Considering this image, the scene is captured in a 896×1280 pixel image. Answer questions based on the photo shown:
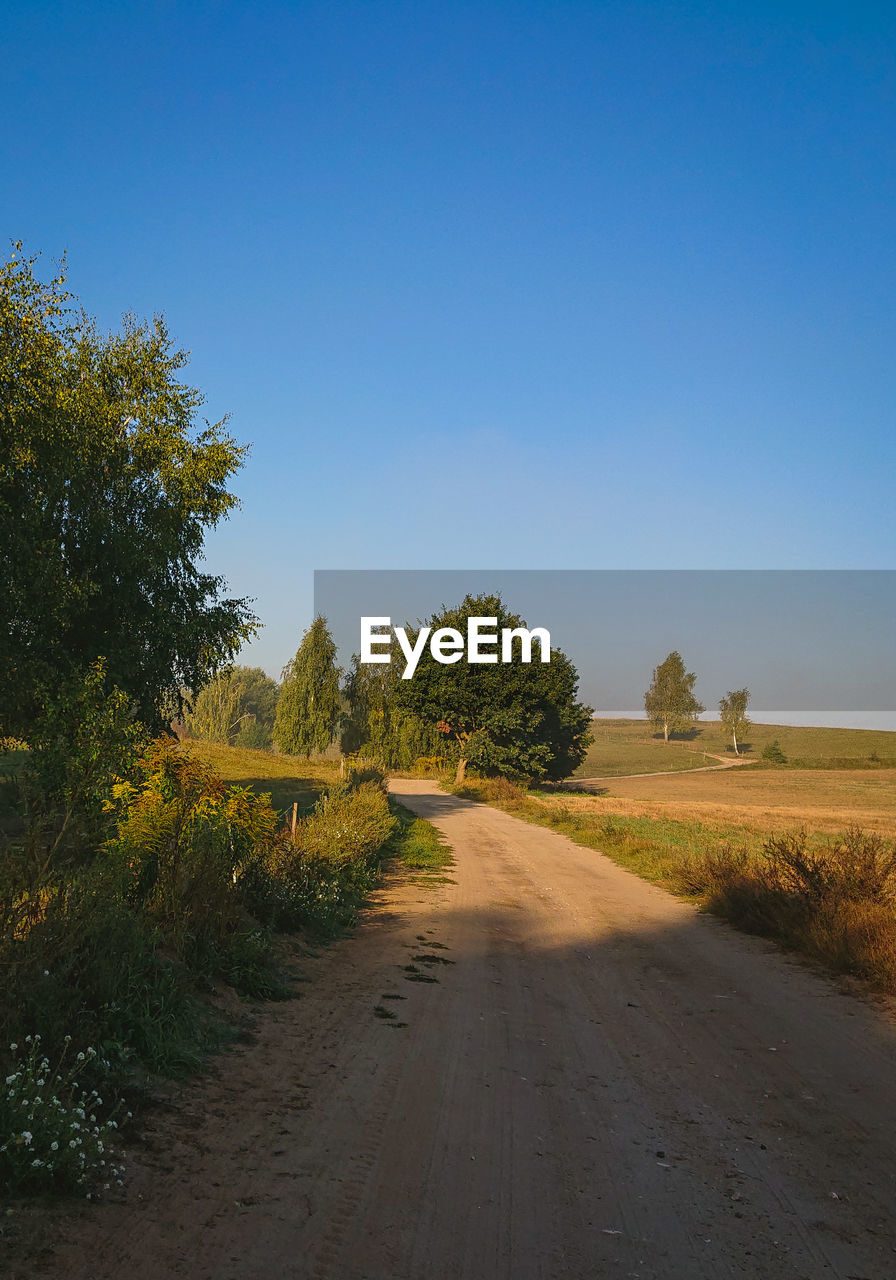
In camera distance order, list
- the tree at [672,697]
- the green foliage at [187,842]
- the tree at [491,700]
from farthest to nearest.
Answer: the tree at [672,697]
the tree at [491,700]
the green foliage at [187,842]

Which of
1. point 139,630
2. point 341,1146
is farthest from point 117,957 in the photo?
point 139,630

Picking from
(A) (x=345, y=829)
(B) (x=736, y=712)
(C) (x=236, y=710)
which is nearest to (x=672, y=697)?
(B) (x=736, y=712)

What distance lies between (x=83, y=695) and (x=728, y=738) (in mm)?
163580

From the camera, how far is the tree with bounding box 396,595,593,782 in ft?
165

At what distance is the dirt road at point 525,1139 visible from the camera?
3.43 meters

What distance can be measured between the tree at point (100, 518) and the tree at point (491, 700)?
3021 cm

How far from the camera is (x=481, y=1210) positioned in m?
3.81

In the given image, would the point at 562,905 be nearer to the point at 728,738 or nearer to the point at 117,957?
the point at 117,957

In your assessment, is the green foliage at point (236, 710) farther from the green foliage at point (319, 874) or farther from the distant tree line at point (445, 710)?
the green foliage at point (319, 874)

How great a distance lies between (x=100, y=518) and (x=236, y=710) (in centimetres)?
8017

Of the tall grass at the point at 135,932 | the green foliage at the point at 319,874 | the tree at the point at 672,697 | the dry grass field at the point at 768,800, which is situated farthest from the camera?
the tree at the point at 672,697

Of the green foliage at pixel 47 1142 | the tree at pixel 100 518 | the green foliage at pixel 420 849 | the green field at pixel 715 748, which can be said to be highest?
the tree at pixel 100 518

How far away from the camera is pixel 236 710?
93812 millimetres

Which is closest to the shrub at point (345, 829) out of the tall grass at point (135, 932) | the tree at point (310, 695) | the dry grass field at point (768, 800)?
the tall grass at point (135, 932)
